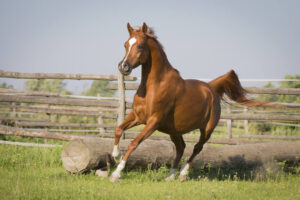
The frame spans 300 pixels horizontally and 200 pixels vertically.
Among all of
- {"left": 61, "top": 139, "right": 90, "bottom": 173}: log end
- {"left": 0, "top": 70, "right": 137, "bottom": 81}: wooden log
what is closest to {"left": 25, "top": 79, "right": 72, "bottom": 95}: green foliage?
{"left": 0, "top": 70, "right": 137, "bottom": 81}: wooden log

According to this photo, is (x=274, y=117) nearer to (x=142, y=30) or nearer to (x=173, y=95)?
(x=173, y=95)

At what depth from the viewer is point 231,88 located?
637cm

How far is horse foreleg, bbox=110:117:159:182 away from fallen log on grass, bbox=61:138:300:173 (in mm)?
679

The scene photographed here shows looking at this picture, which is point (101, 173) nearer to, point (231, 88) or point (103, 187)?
point (103, 187)

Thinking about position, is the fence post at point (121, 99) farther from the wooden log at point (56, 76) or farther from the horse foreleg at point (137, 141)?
the horse foreleg at point (137, 141)

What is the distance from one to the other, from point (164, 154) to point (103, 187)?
211 cm

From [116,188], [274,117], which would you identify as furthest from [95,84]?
[116,188]

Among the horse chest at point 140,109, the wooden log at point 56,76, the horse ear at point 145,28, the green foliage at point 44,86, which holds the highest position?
the horse ear at point 145,28

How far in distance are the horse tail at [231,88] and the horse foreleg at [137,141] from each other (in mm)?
2333

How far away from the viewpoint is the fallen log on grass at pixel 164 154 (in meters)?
4.91

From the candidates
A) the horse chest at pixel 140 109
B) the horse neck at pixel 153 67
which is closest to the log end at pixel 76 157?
the horse chest at pixel 140 109

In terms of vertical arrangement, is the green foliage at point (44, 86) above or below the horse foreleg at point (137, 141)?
below

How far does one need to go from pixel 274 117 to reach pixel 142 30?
230 inches

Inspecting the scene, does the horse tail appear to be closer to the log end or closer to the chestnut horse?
the chestnut horse
